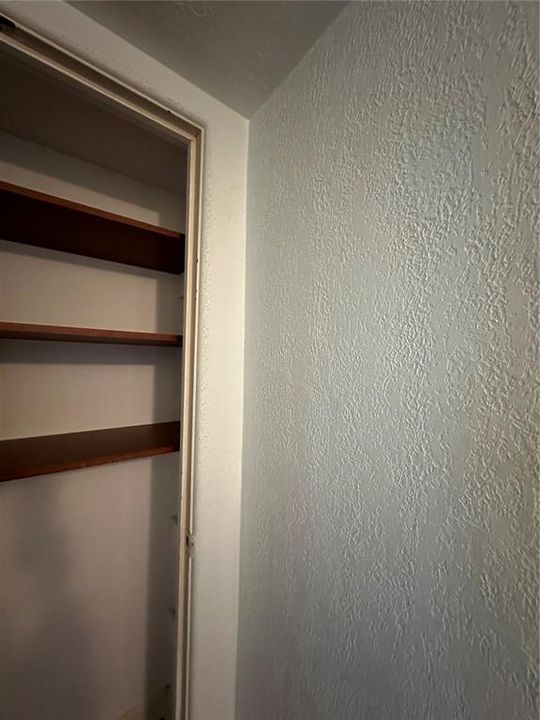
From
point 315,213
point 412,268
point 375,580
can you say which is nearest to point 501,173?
point 412,268

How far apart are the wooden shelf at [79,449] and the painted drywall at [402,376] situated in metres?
0.39

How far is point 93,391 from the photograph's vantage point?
1.05 metres

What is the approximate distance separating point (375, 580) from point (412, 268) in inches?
23.2

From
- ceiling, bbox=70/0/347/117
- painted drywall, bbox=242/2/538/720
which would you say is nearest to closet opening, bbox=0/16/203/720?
ceiling, bbox=70/0/347/117

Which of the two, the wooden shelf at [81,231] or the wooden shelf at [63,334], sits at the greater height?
the wooden shelf at [81,231]

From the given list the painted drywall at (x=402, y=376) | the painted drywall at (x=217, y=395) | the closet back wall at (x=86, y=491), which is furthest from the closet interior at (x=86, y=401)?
the painted drywall at (x=402, y=376)

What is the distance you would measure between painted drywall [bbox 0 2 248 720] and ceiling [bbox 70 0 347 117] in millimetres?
63

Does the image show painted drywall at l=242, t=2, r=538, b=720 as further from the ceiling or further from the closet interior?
the closet interior

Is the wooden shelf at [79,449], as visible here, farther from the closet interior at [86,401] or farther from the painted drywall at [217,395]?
the painted drywall at [217,395]

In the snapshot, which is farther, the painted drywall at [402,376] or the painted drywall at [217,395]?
the painted drywall at [217,395]

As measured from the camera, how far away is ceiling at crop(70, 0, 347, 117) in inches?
25.8

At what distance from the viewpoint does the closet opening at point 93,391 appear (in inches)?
31.6

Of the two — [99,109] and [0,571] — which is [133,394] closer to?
[0,571]

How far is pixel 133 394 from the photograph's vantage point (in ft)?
3.71
